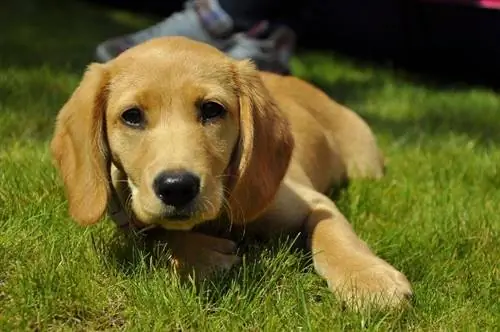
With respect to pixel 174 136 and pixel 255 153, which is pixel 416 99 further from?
pixel 174 136

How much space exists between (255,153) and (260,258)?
0.37m

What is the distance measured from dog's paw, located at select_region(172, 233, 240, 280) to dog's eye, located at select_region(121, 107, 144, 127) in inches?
16.9

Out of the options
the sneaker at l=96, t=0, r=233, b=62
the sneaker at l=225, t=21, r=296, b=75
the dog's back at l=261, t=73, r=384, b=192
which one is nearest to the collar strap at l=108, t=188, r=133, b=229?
the dog's back at l=261, t=73, r=384, b=192

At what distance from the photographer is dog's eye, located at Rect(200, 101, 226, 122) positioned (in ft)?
10.3

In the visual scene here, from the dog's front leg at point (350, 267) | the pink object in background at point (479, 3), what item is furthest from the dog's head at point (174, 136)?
the pink object in background at point (479, 3)

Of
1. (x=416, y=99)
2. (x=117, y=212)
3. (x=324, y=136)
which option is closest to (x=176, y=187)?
(x=117, y=212)

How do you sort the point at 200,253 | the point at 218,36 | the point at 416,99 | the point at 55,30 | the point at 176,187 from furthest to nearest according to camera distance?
the point at 55,30 < the point at 416,99 < the point at 218,36 < the point at 200,253 < the point at 176,187

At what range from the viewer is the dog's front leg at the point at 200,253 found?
121 inches

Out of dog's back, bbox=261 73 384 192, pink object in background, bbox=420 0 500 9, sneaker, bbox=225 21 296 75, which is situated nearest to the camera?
dog's back, bbox=261 73 384 192

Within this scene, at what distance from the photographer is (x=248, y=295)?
116 inches

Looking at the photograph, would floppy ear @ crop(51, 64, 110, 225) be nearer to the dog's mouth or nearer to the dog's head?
the dog's head

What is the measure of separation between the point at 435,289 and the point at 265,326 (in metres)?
0.67

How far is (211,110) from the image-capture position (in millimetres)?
3152

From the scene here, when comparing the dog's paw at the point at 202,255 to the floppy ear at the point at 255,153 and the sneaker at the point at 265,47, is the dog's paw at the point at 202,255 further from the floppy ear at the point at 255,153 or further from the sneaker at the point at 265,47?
the sneaker at the point at 265,47
